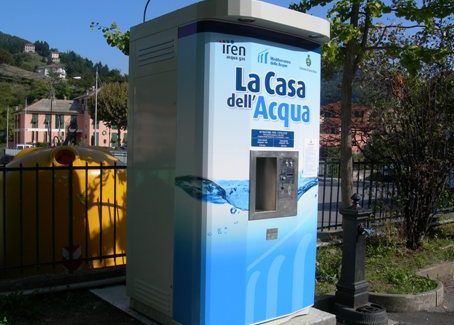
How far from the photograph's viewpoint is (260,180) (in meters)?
4.23

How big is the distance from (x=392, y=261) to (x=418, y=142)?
1.71 metres

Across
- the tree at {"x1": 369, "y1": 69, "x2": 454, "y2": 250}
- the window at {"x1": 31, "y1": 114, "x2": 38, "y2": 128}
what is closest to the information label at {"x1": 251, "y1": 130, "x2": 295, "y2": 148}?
the tree at {"x1": 369, "y1": 69, "x2": 454, "y2": 250}

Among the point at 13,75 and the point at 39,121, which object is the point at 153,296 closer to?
the point at 39,121

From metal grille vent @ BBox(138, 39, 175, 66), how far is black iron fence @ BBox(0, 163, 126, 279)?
179cm

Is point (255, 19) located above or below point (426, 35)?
below

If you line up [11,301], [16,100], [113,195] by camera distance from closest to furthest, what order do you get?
[11,301], [113,195], [16,100]

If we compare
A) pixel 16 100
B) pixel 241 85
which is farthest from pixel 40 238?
pixel 16 100

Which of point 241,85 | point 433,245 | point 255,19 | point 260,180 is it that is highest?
point 255,19

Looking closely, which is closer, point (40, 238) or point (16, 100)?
point (40, 238)

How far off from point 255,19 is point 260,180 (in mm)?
1271

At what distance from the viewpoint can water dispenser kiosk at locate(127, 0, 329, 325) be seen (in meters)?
3.73

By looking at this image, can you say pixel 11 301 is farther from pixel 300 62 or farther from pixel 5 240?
pixel 300 62

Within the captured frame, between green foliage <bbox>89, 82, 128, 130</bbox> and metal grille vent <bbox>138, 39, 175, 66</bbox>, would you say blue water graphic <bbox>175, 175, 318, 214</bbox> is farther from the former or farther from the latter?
green foliage <bbox>89, 82, 128, 130</bbox>

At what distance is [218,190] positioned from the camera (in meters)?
3.76
